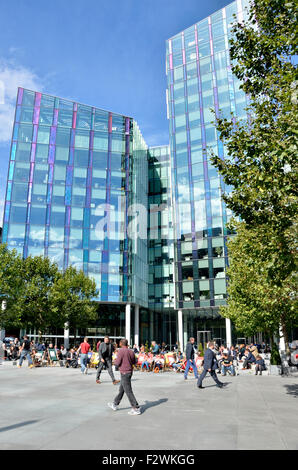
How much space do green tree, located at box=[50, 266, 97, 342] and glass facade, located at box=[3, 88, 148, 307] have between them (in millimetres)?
6799

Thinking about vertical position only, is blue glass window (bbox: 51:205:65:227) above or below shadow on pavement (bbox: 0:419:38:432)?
above

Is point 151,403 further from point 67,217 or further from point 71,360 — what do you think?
point 67,217

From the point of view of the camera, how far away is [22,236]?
44688 millimetres

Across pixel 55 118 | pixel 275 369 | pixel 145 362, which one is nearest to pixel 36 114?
pixel 55 118

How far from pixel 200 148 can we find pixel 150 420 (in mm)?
43343

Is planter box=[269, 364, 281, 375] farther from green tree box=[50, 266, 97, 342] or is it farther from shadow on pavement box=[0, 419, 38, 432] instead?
green tree box=[50, 266, 97, 342]

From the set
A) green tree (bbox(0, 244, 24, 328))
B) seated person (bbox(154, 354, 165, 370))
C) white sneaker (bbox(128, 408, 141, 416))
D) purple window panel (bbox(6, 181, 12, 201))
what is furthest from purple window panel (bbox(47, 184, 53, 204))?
white sneaker (bbox(128, 408, 141, 416))

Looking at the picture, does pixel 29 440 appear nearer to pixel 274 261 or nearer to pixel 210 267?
pixel 274 261

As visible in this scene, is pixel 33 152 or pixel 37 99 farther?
pixel 37 99

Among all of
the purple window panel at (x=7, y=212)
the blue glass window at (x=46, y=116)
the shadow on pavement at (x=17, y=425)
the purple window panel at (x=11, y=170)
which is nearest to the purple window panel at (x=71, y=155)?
the blue glass window at (x=46, y=116)

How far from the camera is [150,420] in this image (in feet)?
24.4

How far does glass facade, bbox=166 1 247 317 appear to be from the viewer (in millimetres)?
44219

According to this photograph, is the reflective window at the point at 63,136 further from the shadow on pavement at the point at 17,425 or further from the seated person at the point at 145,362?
the shadow on pavement at the point at 17,425
